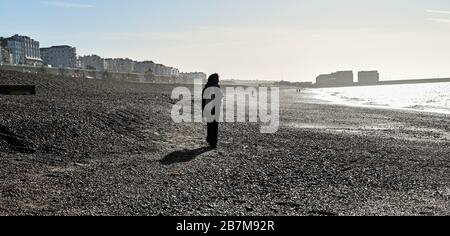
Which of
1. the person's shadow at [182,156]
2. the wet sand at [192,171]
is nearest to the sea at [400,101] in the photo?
the wet sand at [192,171]

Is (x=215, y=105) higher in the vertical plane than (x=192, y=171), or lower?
higher

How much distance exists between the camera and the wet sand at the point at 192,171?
736cm

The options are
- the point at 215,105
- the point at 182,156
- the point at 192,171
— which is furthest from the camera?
the point at 215,105

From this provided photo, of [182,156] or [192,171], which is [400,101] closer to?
[182,156]

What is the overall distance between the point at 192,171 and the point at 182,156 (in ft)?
6.70

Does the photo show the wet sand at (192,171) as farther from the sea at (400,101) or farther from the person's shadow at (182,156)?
the sea at (400,101)

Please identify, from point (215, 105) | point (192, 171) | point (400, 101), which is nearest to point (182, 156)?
point (192, 171)

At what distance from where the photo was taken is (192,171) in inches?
401

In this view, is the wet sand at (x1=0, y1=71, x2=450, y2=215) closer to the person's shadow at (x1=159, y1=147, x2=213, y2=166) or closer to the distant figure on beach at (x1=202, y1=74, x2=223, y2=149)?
the person's shadow at (x1=159, y1=147, x2=213, y2=166)

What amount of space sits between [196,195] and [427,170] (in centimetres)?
712

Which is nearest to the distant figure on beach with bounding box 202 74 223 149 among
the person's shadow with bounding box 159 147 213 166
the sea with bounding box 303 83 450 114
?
the person's shadow with bounding box 159 147 213 166
